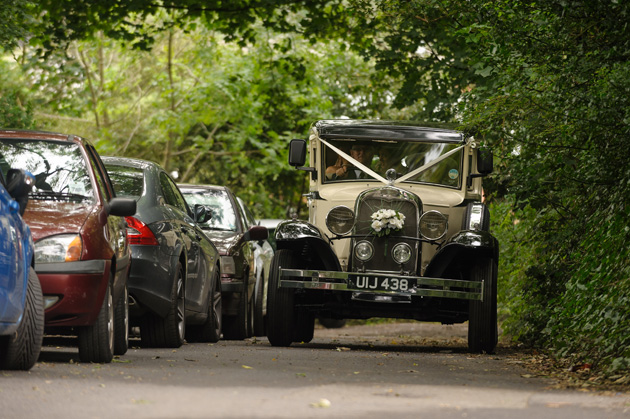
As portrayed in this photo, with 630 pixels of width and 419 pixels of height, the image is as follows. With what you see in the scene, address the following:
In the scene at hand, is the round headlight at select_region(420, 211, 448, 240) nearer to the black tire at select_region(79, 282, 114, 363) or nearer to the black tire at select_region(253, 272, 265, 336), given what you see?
the black tire at select_region(79, 282, 114, 363)

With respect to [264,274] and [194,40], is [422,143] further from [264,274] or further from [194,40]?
[194,40]

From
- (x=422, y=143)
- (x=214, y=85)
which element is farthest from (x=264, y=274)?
(x=214, y=85)

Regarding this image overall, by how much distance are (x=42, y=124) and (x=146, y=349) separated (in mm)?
21161

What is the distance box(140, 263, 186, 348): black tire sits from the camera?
11.6m

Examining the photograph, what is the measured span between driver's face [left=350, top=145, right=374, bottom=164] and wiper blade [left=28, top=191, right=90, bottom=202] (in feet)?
17.4

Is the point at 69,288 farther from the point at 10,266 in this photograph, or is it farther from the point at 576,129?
the point at 576,129

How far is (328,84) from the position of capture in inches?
1282

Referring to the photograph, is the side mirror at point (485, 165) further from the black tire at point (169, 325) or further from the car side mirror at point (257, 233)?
the black tire at point (169, 325)

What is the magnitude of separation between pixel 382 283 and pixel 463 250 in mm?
928

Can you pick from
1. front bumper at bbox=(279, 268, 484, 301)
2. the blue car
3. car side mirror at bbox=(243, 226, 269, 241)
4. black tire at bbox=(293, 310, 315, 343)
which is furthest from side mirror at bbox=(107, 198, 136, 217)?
car side mirror at bbox=(243, 226, 269, 241)

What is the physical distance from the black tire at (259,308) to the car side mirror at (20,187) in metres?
9.12

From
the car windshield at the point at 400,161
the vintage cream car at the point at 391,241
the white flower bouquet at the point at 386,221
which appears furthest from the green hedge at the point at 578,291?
the white flower bouquet at the point at 386,221

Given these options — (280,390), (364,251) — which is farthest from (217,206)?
(280,390)

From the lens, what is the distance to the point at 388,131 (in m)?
14.4
